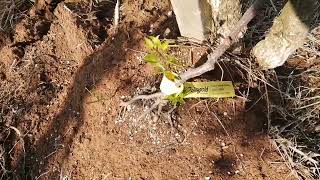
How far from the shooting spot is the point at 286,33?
150cm

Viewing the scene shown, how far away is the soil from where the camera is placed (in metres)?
1.55

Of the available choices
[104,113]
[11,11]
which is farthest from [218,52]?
[11,11]

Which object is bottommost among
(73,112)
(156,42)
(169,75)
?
(73,112)

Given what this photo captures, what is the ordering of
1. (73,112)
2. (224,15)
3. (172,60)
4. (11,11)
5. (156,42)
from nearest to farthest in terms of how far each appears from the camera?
(156,42)
(172,60)
(224,15)
(73,112)
(11,11)

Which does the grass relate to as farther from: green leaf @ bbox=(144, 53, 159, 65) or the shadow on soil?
green leaf @ bbox=(144, 53, 159, 65)

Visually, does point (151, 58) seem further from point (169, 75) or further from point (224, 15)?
point (224, 15)

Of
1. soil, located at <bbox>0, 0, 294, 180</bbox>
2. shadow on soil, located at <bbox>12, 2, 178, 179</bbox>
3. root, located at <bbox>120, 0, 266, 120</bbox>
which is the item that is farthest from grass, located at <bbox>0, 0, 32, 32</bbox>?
root, located at <bbox>120, 0, 266, 120</bbox>

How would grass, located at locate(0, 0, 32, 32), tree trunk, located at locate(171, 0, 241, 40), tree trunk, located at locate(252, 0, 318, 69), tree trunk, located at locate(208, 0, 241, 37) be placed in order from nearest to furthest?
tree trunk, located at locate(252, 0, 318, 69) → tree trunk, located at locate(171, 0, 241, 40) → tree trunk, located at locate(208, 0, 241, 37) → grass, located at locate(0, 0, 32, 32)

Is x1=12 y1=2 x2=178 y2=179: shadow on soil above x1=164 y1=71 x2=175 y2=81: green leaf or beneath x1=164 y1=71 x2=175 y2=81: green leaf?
beneath

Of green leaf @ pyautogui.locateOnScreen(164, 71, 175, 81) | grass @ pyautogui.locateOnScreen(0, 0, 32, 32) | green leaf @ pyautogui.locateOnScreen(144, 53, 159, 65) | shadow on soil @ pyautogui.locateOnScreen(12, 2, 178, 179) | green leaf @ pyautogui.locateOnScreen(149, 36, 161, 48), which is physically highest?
green leaf @ pyautogui.locateOnScreen(149, 36, 161, 48)

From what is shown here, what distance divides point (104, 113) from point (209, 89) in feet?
1.29

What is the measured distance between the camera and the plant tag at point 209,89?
5.18 feet

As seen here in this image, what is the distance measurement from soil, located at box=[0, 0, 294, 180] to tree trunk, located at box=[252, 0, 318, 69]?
183 mm

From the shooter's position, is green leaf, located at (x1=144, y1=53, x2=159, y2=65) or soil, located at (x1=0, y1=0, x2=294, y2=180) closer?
green leaf, located at (x1=144, y1=53, x2=159, y2=65)
